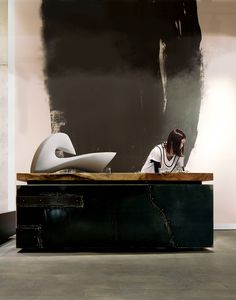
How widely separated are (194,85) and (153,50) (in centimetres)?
65

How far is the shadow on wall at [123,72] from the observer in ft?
17.4

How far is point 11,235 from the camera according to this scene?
4.43 m

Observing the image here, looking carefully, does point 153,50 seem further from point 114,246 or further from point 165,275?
point 165,275

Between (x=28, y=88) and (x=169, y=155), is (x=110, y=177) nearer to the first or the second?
(x=169, y=155)

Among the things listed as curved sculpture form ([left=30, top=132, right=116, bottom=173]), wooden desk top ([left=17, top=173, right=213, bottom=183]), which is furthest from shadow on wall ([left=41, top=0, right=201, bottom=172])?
wooden desk top ([left=17, top=173, right=213, bottom=183])

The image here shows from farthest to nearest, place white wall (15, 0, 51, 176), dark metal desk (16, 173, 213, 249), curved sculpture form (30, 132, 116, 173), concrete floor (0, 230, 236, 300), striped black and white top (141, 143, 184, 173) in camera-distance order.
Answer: white wall (15, 0, 51, 176) → striped black and white top (141, 143, 184, 173) → curved sculpture form (30, 132, 116, 173) → dark metal desk (16, 173, 213, 249) → concrete floor (0, 230, 236, 300)

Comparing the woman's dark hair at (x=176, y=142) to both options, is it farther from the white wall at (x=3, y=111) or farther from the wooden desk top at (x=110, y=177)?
the white wall at (x=3, y=111)

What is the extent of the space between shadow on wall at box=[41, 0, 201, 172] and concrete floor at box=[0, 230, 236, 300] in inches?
86.4

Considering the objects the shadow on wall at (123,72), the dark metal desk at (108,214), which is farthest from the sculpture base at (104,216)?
the shadow on wall at (123,72)

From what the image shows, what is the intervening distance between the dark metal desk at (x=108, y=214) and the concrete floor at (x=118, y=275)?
103 millimetres

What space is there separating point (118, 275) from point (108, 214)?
88 cm

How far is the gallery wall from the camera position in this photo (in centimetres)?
532

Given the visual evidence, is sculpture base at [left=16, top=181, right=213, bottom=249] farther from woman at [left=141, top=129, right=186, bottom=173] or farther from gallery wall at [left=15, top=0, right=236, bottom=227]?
gallery wall at [left=15, top=0, right=236, bottom=227]

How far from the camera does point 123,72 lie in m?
5.39
